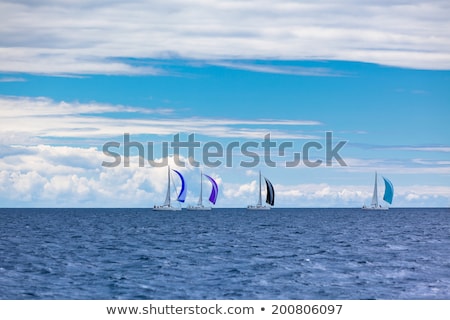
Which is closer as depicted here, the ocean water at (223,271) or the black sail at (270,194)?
the ocean water at (223,271)

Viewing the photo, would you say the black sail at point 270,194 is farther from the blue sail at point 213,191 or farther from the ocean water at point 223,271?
the ocean water at point 223,271

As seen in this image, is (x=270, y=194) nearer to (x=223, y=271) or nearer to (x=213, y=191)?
Answer: (x=213, y=191)

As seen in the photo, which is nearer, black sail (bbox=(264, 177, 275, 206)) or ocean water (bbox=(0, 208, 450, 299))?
ocean water (bbox=(0, 208, 450, 299))

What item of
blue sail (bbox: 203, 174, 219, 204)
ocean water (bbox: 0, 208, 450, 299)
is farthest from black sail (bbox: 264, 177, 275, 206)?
ocean water (bbox: 0, 208, 450, 299)

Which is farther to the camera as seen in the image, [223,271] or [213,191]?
[213,191]

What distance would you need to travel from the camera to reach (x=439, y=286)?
132 ft

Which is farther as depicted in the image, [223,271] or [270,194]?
[270,194]

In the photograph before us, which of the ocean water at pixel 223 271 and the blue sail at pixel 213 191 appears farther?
the blue sail at pixel 213 191

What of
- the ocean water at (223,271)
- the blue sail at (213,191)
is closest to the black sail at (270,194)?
the blue sail at (213,191)

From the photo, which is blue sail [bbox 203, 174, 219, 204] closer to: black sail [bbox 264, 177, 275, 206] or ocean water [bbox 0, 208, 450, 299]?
black sail [bbox 264, 177, 275, 206]

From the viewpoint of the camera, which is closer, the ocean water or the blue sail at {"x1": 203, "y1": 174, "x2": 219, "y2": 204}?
the ocean water

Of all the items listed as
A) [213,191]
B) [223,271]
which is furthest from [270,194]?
[223,271]
